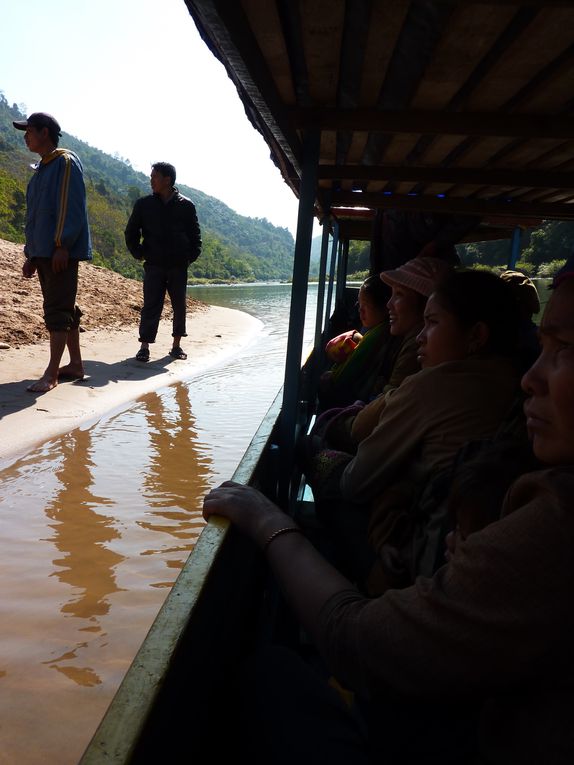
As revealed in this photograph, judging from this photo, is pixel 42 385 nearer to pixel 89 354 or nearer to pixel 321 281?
pixel 89 354

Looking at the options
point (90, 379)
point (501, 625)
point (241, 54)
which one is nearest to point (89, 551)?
point (241, 54)

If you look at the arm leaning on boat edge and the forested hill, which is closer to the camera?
the arm leaning on boat edge

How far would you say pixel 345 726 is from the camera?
1.18m

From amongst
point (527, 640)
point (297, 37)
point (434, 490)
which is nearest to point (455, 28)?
point (297, 37)

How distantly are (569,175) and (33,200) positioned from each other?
155 inches

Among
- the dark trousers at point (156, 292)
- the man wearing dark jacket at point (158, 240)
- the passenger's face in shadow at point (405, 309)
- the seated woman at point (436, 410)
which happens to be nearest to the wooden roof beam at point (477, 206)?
the passenger's face in shadow at point (405, 309)

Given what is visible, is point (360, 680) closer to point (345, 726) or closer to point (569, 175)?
point (345, 726)

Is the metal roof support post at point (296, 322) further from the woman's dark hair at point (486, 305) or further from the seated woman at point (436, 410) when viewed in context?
the woman's dark hair at point (486, 305)

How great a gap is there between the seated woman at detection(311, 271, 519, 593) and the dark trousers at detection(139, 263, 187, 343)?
517 cm

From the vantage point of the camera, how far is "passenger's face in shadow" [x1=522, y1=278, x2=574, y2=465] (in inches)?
33.5

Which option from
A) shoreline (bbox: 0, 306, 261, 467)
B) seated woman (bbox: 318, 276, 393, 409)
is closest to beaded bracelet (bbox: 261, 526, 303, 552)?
seated woman (bbox: 318, 276, 393, 409)

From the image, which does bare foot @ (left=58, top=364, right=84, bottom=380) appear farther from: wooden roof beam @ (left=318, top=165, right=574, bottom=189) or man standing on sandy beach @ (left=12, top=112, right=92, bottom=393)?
wooden roof beam @ (left=318, top=165, right=574, bottom=189)

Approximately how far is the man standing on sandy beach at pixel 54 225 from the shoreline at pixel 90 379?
310 mm

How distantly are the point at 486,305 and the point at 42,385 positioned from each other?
394cm
